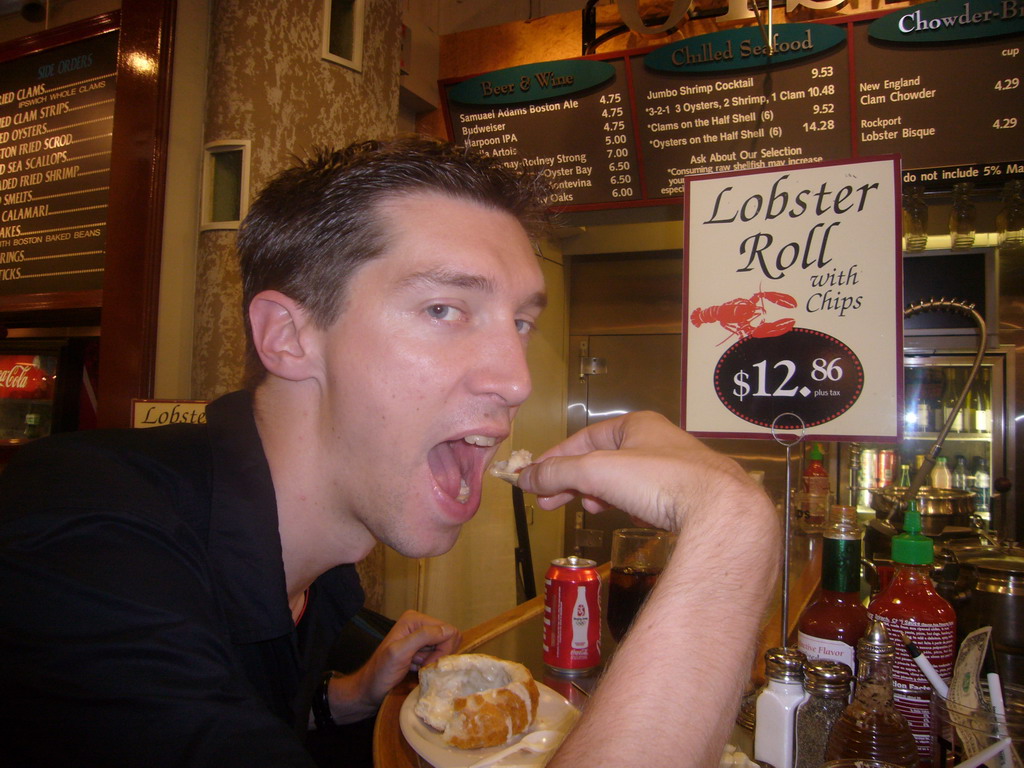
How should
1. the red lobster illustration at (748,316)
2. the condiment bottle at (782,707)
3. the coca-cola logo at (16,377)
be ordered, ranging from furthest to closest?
1. the coca-cola logo at (16,377)
2. the red lobster illustration at (748,316)
3. the condiment bottle at (782,707)

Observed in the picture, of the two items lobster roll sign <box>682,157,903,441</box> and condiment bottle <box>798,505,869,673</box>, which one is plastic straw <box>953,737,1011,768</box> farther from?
lobster roll sign <box>682,157,903,441</box>

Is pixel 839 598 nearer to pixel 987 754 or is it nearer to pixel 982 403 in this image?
pixel 987 754

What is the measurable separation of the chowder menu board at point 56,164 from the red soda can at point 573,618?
8.34 ft

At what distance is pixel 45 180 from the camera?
3123 mm

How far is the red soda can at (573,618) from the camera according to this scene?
1494 millimetres

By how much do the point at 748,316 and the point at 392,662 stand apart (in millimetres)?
1247

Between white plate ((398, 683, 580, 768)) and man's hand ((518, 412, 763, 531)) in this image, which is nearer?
man's hand ((518, 412, 763, 531))

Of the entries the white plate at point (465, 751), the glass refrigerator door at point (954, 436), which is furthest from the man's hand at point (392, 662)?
the glass refrigerator door at point (954, 436)

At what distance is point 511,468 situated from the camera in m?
1.46

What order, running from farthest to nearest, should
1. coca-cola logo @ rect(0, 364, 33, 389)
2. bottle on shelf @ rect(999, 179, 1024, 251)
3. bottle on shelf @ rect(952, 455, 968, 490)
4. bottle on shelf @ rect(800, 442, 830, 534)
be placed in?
bottle on shelf @ rect(952, 455, 968, 490) → bottle on shelf @ rect(800, 442, 830, 534) → coca-cola logo @ rect(0, 364, 33, 389) → bottle on shelf @ rect(999, 179, 1024, 251)

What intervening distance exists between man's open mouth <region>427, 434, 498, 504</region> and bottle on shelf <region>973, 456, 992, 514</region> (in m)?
3.93

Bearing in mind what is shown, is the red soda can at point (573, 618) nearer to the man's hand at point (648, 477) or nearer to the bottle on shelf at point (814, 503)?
the man's hand at point (648, 477)

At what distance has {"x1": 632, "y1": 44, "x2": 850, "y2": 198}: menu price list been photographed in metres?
2.93

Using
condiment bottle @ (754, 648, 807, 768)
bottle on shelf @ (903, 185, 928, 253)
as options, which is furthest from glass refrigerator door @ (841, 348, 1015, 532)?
condiment bottle @ (754, 648, 807, 768)
